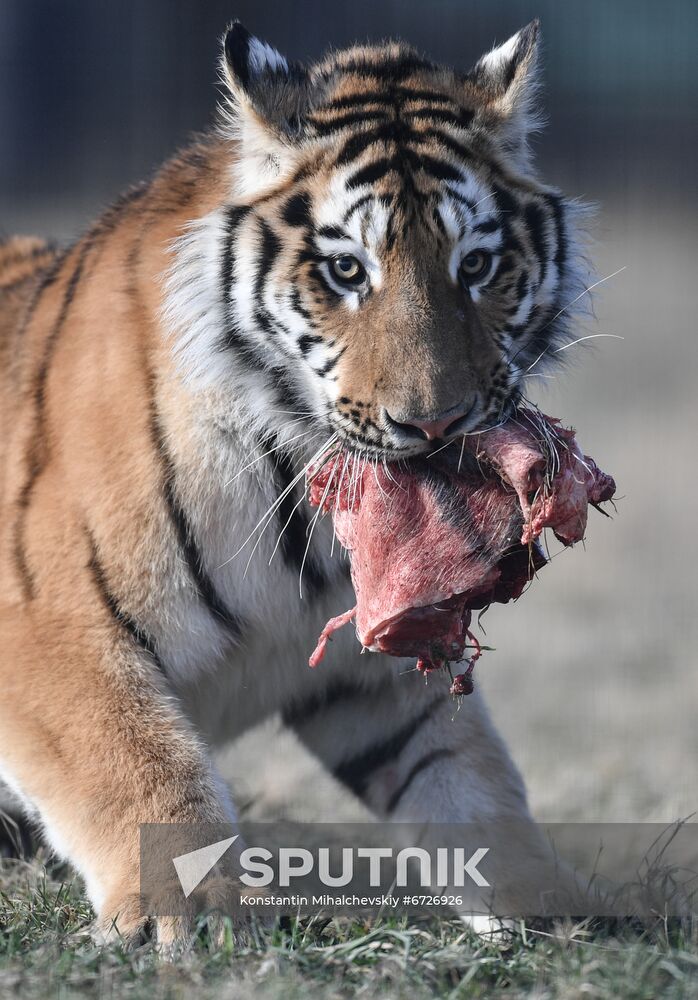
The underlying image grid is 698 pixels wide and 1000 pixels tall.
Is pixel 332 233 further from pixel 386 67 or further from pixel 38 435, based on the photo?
pixel 38 435

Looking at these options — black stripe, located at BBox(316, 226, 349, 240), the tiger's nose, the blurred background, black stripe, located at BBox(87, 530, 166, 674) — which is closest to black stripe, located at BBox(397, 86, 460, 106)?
black stripe, located at BBox(316, 226, 349, 240)

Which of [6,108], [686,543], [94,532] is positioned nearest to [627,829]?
[94,532]

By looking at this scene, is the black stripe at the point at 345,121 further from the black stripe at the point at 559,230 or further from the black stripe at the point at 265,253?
the black stripe at the point at 559,230

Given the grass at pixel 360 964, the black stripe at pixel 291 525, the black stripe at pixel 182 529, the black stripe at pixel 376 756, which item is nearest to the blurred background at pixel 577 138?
the black stripe at pixel 376 756

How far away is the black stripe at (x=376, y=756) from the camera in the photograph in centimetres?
191

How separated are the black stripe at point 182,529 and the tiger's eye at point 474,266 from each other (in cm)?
41

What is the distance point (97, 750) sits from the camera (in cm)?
157

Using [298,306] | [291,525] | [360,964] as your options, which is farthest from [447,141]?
[360,964]

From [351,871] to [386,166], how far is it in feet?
2.97

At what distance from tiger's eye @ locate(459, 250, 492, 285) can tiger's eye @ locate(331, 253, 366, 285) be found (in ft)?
0.38

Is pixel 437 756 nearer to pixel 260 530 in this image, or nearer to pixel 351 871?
pixel 351 871

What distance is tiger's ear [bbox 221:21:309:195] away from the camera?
162cm

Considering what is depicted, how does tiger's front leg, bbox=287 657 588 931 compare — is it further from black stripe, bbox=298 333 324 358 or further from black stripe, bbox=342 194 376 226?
black stripe, bbox=342 194 376 226

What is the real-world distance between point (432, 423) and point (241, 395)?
314 millimetres
